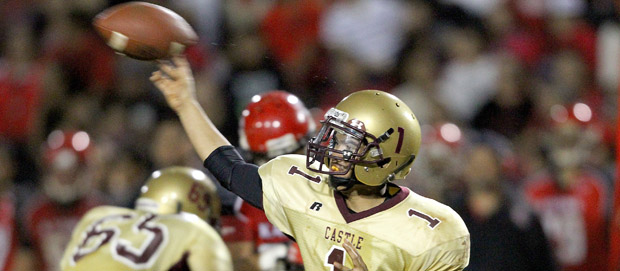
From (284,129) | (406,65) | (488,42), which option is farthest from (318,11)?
(284,129)

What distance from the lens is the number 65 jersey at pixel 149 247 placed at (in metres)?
3.21

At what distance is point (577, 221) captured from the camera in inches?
237

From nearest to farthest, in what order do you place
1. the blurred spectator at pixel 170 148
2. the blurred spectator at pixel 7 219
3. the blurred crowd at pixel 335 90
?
the blurred spectator at pixel 7 219
the blurred crowd at pixel 335 90
the blurred spectator at pixel 170 148

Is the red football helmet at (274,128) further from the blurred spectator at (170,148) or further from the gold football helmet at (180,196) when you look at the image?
the blurred spectator at (170,148)

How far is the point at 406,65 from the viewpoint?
7738 millimetres

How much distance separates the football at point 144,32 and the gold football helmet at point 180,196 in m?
0.70

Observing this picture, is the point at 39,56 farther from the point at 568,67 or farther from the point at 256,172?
the point at 256,172

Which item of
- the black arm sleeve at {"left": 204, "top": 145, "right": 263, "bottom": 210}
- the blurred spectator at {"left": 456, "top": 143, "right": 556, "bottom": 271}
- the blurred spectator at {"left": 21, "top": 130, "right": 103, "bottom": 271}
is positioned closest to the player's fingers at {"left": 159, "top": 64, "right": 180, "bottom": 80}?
the black arm sleeve at {"left": 204, "top": 145, "right": 263, "bottom": 210}

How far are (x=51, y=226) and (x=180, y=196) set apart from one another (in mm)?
2625

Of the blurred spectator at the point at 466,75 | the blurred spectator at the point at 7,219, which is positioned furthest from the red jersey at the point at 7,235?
the blurred spectator at the point at 466,75

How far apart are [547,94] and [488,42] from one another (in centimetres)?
70

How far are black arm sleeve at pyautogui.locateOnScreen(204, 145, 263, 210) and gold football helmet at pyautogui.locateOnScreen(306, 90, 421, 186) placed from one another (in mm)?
218

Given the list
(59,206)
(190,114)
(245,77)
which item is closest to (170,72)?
(190,114)

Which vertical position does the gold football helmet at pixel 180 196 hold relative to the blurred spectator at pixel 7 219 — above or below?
above
